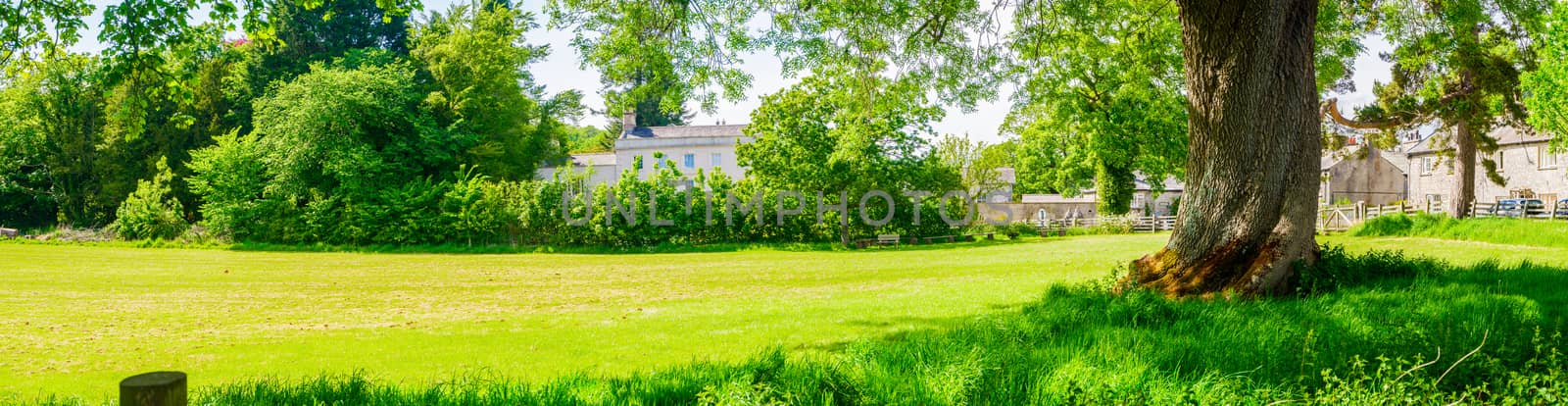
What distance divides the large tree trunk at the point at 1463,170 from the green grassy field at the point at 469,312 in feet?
25.2

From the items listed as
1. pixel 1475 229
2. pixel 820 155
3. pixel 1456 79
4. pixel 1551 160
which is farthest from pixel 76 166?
pixel 1551 160

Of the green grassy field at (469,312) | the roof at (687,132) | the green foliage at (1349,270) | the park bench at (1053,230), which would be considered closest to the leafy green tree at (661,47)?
the green grassy field at (469,312)

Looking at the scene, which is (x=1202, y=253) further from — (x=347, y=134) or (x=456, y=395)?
(x=347, y=134)

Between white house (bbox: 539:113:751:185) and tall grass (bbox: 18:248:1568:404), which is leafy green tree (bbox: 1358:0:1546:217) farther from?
white house (bbox: 539:113:751:185)

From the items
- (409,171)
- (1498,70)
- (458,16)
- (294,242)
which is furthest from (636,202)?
(1498,70)

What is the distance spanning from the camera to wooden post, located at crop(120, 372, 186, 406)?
2.63m

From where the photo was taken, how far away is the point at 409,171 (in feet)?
126

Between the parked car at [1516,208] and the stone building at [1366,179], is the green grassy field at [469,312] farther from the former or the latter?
the stone building at [1366,179]

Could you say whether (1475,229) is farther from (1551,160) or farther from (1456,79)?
(1551,160)

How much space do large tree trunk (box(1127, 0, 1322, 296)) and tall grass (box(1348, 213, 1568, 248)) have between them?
13489mm

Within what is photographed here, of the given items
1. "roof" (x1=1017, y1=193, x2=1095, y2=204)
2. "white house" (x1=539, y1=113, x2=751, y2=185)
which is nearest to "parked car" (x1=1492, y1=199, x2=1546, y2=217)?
"roof" (x1=1017, y1=193, x2=1095, y2=204)

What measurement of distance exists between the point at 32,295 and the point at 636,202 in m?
20.1

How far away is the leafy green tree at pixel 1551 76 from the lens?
2078 centimetres

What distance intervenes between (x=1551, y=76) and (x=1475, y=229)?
4.97 m
